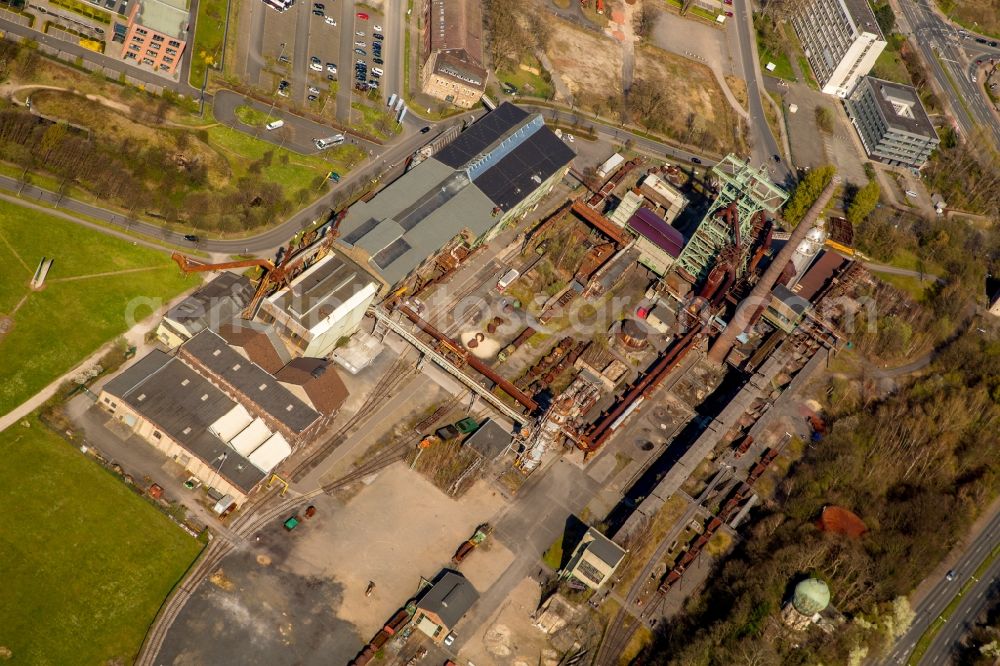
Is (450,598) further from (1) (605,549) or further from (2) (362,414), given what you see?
(2) (362,414)

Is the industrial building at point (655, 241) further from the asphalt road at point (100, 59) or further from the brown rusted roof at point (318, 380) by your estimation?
the asphalt road at point (100, 59)

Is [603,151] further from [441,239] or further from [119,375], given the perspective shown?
[119,375]

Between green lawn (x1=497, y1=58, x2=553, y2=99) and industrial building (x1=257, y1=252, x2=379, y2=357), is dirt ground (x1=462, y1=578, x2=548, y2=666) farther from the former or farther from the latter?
green lawn (x1=497, y1=58, x2=553, y2=99)

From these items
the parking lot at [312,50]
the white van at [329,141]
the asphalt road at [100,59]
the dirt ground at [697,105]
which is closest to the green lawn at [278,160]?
the white van at [329,141]

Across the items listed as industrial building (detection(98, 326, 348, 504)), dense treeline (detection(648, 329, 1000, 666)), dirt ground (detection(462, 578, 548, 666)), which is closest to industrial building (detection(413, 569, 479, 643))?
dirt ground (detection(462, 578, 548, 666))

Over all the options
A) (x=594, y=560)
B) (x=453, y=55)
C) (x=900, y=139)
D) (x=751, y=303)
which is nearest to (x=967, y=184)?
(x=900, y=139)

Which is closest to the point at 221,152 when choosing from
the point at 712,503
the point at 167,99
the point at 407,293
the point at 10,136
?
the point at 167,99
